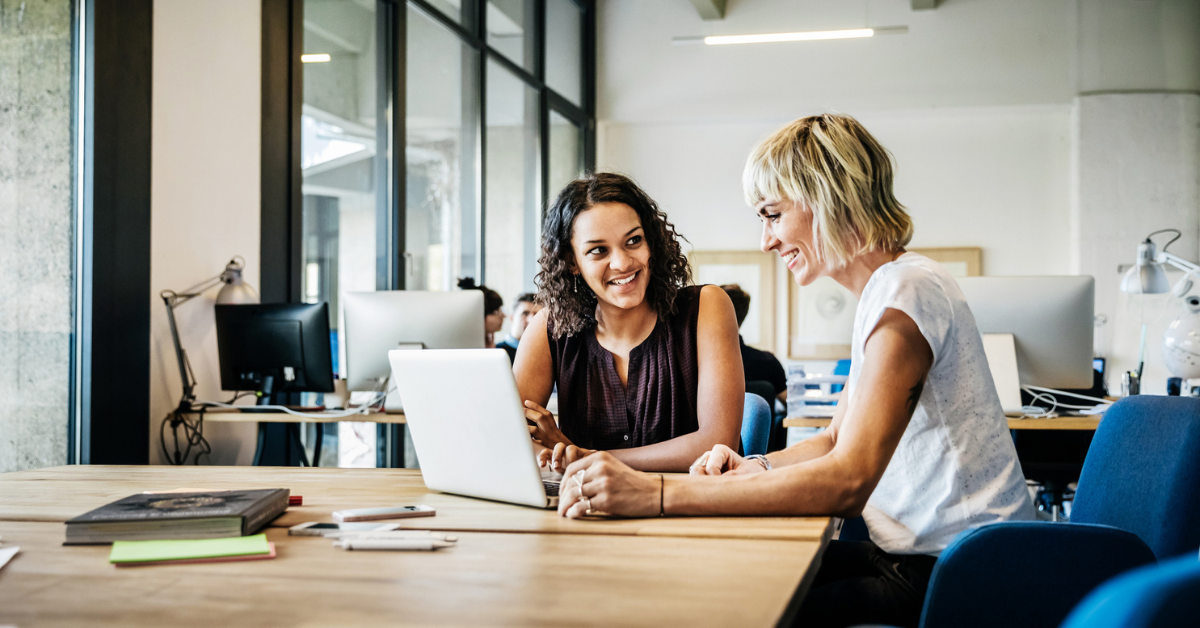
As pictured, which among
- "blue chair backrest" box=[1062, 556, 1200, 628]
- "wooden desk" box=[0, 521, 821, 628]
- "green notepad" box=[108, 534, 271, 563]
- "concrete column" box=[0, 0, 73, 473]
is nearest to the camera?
"blue chair backrest" box=[1062, 556, 1200, 628]

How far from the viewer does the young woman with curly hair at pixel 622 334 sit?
188 centimetres

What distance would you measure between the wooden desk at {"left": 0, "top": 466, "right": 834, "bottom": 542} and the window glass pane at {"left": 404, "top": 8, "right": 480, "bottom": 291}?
10.3ft

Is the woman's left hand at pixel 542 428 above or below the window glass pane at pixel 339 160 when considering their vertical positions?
below

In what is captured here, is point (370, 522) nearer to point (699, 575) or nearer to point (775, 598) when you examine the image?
point (699, 575)

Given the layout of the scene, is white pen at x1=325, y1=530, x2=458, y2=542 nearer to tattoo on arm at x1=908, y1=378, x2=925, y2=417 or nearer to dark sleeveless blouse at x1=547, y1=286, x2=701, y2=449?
tattoo on arm at x1=908, y1=378, x2=925, y2=417

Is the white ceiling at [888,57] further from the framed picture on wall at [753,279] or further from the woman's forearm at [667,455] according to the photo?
the woman's forearm at [667,455]

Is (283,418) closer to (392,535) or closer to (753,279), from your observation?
(392,535)

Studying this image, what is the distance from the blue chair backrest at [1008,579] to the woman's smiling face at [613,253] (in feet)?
3.12

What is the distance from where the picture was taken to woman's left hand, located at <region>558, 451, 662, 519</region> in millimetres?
1217

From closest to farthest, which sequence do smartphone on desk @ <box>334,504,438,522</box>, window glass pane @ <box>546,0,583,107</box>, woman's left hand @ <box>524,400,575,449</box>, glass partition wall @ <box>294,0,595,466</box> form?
smartphone on desk @ <box>334,504,438,522</box>, woman's left hand @ <box>524,400,575,449</box>, glass partition wall @ <box>294,0,595,466</box>, window glass pane @ <box>546,0,583,107</box>

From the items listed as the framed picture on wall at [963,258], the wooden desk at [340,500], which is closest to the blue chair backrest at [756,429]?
the wooden desk at [340,500]

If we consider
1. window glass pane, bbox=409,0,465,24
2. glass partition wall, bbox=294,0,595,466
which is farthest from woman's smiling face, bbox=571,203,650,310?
window glass pane, bbox=409,0,465,24

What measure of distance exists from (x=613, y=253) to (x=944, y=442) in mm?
857

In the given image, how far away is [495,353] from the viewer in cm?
126
